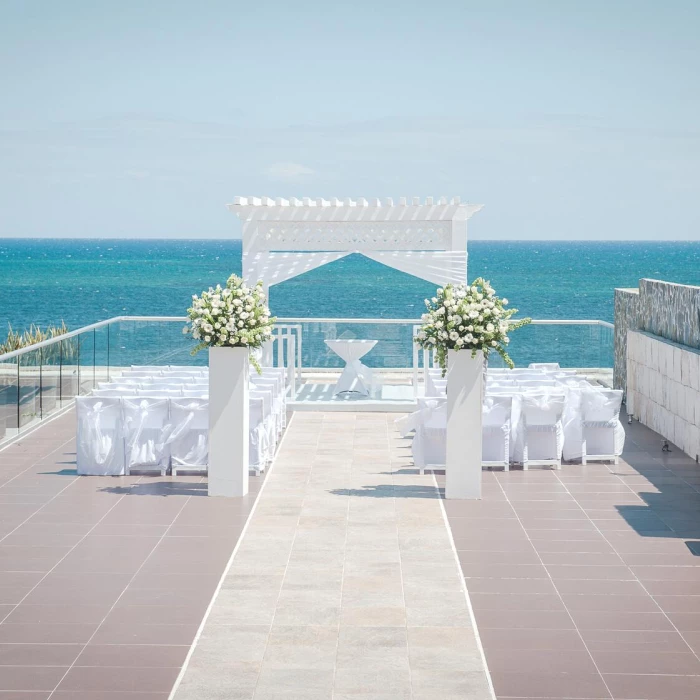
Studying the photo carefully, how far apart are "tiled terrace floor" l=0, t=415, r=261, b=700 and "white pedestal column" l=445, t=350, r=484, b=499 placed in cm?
183

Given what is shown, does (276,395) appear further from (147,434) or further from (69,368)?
(69,368)

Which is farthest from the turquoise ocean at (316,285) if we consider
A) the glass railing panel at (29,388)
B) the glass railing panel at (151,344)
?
the glass railing panel at (29,388)

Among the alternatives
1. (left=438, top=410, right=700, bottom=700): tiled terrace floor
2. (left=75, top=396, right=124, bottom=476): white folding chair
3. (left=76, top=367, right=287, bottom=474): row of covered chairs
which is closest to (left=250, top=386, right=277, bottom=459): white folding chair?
(left=76, top=367, right=287, bottom=474): row of covered chairs

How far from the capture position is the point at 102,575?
7.35 meters

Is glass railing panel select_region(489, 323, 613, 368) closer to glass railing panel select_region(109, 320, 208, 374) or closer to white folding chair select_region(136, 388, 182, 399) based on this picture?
glass railing panel select_region(109, 320, 208, 374)

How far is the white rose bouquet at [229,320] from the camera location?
9641 mm

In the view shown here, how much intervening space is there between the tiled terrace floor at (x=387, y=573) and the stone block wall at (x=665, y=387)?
0.79 m

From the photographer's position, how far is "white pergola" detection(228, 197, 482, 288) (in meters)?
15.1

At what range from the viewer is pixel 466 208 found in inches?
589

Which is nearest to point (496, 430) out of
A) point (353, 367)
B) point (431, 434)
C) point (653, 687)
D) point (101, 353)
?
point (431, 434)

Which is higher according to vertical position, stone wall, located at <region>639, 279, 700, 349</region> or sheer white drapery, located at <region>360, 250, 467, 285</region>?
sheer white drapery, located at <region>360, 250, 467, 285</region>

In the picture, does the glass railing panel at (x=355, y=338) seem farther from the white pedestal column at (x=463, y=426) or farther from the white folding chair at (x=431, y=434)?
the white pedestal column at (x=463, y=426)

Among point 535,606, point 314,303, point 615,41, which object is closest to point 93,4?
point 314,303

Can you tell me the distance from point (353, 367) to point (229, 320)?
19.0 feet
